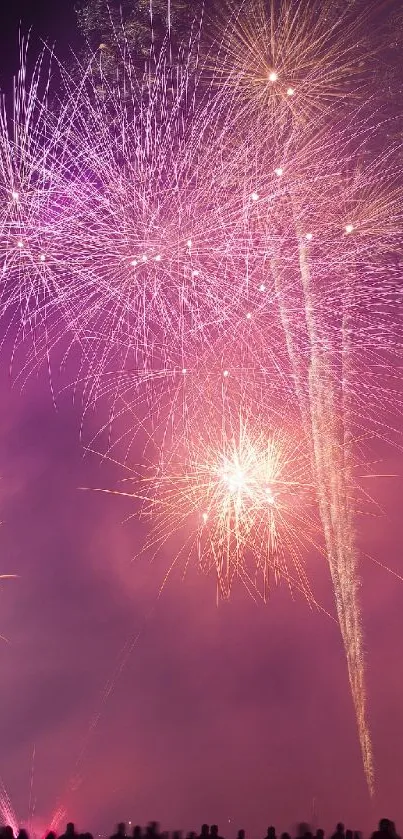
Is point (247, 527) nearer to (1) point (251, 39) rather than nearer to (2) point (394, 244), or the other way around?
(2) point (394, 244)

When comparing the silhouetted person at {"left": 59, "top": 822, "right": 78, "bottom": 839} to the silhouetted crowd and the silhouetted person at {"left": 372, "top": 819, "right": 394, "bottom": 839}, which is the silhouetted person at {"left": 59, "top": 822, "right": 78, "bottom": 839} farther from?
the silhouetted person at {"left": 372, "top": 819, "right": 394, "bottom": 839}

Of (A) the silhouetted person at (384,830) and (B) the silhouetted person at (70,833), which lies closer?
(A) the silhouetted person at (384,830)

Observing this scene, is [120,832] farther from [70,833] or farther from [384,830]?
[384,830]

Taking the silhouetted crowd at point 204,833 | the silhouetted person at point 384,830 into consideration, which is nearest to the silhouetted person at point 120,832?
the silhouetted crowd at point 204,833

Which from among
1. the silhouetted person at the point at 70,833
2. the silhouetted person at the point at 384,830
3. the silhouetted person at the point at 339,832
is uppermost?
the silhouetted person at the point at 70,833

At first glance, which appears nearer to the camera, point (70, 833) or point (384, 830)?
point (384, 830)

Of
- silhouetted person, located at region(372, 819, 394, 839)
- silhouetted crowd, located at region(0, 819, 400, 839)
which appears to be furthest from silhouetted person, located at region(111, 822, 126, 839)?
silhouetted person, located at region(372, 819, 394, 839)

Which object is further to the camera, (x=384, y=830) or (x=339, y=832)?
(x=339, y=832)

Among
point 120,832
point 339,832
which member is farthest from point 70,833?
point 339,832

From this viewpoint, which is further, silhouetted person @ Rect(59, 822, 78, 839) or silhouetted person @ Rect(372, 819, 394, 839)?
silhouetted person @ Rect(59, 822, 78, 839)

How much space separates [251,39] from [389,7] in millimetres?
1456

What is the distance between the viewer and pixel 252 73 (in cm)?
1136

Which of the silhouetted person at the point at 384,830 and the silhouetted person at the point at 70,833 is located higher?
the silhouetted person at the point at 70,833

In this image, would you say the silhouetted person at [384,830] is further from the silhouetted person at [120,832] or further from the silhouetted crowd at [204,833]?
the silhouetted person at [120,832]
